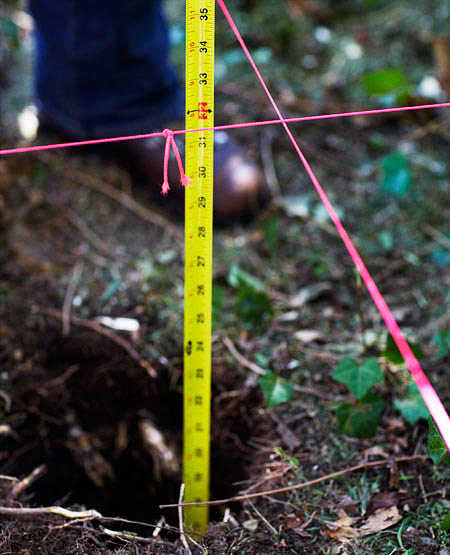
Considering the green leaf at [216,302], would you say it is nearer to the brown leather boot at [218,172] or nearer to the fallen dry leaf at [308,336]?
the fallen dry leaf at [308,336]

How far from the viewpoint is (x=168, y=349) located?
66.8 inches

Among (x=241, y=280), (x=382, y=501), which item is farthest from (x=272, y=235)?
(x=382, y=501)

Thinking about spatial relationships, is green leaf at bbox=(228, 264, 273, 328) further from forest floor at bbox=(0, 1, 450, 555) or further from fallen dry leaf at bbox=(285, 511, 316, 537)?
fallen dry leaf at bbox=(285, 511, 316, 537)

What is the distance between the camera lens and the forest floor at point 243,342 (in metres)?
1.27

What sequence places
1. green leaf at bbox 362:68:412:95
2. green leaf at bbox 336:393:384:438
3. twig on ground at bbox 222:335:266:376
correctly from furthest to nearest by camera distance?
green leaf at bbox 362:68:412:95, twig on ground at bbox 222:335:266:376, green leaf at bbox 336:393:384:438

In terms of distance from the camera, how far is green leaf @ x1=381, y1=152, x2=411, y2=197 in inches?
86.5

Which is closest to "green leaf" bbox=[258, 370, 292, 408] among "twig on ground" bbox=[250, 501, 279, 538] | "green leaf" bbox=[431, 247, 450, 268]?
"twig on ground" bbox=[250, 501, 279, 538]

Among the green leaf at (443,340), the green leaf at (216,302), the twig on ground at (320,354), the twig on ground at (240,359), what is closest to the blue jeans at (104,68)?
the green leaf at (216,302)

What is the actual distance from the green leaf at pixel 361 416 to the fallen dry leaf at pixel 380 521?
0.58 ft

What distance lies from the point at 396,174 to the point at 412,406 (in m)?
1.07

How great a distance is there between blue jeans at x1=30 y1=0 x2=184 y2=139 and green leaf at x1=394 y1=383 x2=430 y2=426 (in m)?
1.42

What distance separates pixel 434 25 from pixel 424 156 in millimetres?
936

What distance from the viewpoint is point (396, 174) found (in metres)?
2.21

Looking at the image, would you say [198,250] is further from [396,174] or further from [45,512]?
[396,174]
